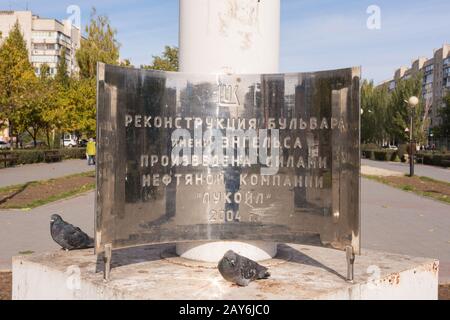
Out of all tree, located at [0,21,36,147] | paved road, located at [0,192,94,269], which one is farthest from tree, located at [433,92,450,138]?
paved road, located at [0,192,94,269]

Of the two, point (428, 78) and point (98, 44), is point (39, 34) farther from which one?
point (428, 78)

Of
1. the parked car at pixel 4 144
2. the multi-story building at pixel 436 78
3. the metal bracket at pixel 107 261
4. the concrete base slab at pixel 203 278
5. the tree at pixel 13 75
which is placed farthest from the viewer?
the multi-story building at pixel 436 78

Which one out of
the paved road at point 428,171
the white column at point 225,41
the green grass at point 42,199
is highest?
the white column at point 225,41

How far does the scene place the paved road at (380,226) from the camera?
827 centimetres

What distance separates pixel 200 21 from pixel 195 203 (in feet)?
5.85

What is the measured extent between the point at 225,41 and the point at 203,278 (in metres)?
2.27

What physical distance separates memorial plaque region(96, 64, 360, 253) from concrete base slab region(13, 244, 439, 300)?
0.30 m

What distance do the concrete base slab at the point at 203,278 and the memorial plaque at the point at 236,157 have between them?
0.30 metres

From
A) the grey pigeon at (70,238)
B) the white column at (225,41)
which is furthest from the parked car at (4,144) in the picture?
the white column at (225,41)

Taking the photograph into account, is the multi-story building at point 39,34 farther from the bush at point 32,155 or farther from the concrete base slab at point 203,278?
the concrete base slab at point 203,278

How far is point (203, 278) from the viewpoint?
14.5 ft

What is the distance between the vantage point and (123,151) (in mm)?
4438

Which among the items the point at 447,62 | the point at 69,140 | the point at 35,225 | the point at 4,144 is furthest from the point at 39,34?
the point at 35,225
